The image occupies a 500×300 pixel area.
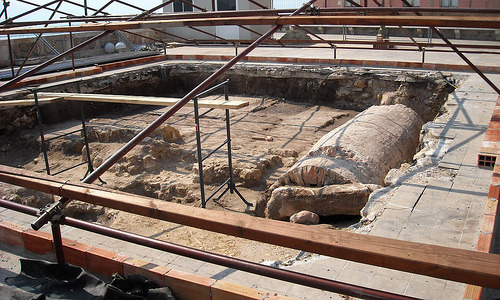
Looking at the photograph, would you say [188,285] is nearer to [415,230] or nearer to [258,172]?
[415,230]

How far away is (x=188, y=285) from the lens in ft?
11.3

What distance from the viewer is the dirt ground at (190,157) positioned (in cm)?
630

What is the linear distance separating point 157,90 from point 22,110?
4.36m

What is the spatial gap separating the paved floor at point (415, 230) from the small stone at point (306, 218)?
1.10 m

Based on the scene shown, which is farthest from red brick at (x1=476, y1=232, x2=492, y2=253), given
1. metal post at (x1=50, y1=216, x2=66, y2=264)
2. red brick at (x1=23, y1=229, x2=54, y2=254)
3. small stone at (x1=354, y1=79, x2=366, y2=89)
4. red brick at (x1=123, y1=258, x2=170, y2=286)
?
small stone at (x1=354, y1=79, x2=366, y2=89)

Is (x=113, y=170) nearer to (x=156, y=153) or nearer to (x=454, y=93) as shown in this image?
(x=156, y=153)

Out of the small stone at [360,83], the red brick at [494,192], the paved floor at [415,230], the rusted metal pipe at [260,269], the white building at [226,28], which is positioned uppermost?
the white building at [226,28]

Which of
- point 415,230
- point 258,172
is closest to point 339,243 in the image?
point 415,230

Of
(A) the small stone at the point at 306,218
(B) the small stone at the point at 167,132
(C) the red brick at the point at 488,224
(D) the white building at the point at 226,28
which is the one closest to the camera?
(C) the red brick at the point at 488,224

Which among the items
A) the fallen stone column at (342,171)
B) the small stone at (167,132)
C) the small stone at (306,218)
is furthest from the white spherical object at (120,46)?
the small stone at (306,218)

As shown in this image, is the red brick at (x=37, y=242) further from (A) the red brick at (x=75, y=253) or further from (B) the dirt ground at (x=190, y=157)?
(B) the dirt ground at (x=190, y=157)

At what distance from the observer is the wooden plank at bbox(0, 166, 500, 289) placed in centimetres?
216

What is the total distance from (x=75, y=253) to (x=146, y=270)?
2.50 feet

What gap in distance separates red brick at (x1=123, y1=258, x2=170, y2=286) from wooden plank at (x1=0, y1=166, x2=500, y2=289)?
794mm
